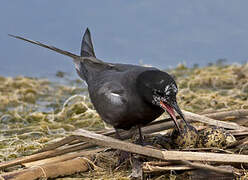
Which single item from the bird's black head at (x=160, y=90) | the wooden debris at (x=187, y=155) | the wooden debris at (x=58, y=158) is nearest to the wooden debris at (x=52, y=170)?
the wooden debris at (x=58, y=158)

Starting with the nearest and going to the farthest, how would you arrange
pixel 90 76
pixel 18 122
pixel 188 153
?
pixel 188 153 < pixel 90 76 < pixel 18 122

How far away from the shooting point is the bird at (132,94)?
334cm

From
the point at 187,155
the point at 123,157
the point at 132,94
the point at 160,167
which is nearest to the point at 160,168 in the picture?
the point at 160,167

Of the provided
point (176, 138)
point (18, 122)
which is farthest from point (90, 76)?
point (18, 122)

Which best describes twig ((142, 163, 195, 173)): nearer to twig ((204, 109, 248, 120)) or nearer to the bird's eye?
the bird's eye

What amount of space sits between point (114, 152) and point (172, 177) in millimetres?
678

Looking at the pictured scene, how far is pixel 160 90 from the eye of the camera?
332cm

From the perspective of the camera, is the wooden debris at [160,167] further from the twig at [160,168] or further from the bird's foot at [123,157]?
the bird's foot at [123,157]

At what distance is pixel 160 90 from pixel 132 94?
279 mm

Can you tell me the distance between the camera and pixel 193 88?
26.1 feet

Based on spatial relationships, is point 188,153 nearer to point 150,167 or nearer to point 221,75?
point 150,167

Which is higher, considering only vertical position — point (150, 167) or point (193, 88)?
point (193, 88)

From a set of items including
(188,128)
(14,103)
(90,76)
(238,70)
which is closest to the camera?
(188,128)

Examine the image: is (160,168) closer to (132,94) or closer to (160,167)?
(160,167)
